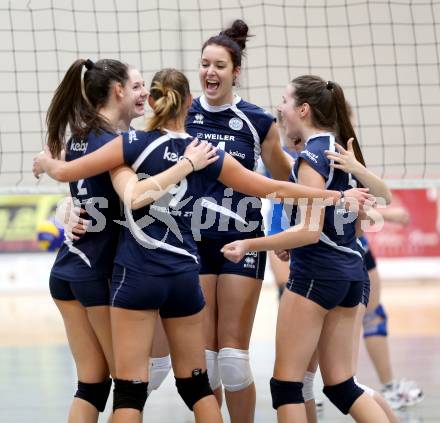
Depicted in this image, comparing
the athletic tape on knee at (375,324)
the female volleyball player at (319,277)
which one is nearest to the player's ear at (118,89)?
the female volleyball player at (319,277)

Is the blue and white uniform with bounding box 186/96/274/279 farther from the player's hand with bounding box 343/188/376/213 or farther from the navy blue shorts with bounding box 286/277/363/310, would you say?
the player's hand with bounding box 343/188/376/213

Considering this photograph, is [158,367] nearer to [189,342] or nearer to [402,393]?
[189,342]

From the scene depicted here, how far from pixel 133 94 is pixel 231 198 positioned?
0.79m

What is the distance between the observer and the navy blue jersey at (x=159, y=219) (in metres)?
3.60

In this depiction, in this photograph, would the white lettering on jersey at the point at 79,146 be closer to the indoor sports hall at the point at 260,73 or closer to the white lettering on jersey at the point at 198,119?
the white lettering on jersey at the point at 198,119

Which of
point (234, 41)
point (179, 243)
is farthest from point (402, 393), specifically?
point (179, 243)

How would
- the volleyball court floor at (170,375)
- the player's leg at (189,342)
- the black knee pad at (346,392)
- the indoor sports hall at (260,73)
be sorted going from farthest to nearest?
the indoor sports hall at (260,73) < the volleyball court floor at (170,375) < the black knee pad at (346,392) < the player's leg at (189,342)

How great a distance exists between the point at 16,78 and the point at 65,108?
7.80 feet

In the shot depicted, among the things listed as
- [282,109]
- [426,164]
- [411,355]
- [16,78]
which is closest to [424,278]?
[411,355]

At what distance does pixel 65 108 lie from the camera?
391cm

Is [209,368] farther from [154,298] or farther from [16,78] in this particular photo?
[16,78]

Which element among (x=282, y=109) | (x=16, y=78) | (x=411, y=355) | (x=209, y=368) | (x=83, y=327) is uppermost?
(x=16, y=78)

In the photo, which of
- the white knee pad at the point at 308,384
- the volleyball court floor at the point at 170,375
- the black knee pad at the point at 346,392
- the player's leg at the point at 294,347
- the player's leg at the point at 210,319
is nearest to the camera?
the player's leg at the point at 294,347

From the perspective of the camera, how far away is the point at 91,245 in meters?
3.87
